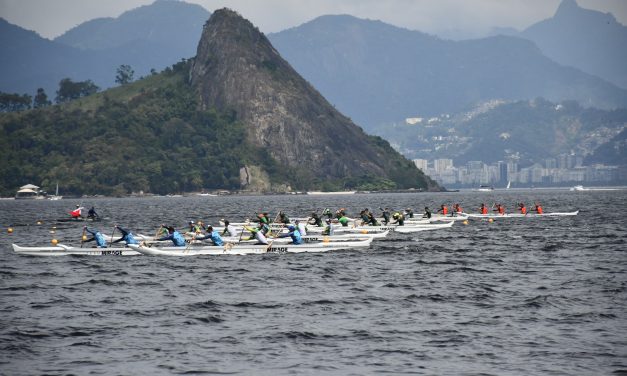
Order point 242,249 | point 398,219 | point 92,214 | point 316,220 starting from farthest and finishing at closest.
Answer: point 92,214 → point 398,219 → point 316,220 → point 242,249

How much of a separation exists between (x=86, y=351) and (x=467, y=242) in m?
46.6

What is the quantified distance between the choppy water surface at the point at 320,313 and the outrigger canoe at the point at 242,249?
680 millimetres

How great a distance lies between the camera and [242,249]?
61.0 m

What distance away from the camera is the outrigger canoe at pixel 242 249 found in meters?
59.4

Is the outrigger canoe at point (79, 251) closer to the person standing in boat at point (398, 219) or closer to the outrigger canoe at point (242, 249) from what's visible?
the outrigger canoe at point (242, 249)

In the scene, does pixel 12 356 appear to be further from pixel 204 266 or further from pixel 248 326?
pixel 204 266

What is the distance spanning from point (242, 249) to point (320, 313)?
22.8 meters

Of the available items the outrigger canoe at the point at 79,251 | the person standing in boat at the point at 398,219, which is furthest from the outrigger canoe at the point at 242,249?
the person standing in boat at the point at 398,219

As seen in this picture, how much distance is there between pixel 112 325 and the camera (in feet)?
120

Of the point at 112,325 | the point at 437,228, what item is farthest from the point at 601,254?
the point at 112,325

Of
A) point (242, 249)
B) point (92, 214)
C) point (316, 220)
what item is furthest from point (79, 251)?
point (92, 214)

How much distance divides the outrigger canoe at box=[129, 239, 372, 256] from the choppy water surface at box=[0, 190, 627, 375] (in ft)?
2.23

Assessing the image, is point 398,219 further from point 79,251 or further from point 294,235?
point 79,251

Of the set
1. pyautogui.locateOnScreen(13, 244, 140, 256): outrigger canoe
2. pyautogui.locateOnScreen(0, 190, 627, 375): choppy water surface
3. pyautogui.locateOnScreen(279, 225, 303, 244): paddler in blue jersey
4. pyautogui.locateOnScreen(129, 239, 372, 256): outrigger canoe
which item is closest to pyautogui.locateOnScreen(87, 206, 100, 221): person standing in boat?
pyautogui.locateOnScreen(0, 190, 627, 375): choppy water surface
